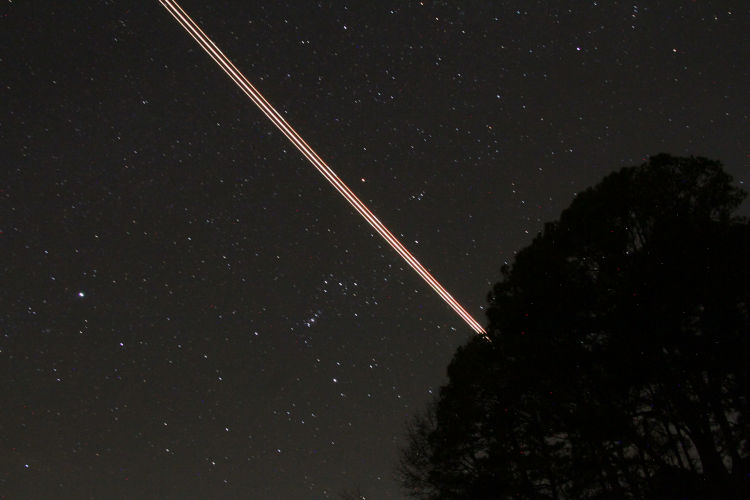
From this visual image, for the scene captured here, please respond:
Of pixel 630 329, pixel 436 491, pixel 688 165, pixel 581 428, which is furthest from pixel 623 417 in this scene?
pixel 436 491

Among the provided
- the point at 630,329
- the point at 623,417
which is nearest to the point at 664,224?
the point at 630,329

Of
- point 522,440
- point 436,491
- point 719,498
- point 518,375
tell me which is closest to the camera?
point 719,498

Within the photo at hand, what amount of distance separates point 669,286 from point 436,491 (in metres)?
10.7

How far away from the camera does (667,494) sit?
38.2 ft

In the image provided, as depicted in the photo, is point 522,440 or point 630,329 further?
point 522,440

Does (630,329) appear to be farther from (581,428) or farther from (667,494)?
(667,494)

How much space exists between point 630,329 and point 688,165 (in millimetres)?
3489

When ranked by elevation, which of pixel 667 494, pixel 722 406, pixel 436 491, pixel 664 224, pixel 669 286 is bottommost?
pixel 436 491

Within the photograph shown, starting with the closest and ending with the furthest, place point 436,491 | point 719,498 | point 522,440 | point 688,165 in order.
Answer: point 719,498
point 688,165
point 522,440
point 436,491

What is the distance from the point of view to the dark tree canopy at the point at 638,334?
1088 centimetres

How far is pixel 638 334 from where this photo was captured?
38.2ft

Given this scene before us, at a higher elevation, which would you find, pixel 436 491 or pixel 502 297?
pixel 502 297

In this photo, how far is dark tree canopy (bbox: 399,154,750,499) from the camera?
10.9 m

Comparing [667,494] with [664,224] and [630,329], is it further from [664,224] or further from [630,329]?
[664,224]
